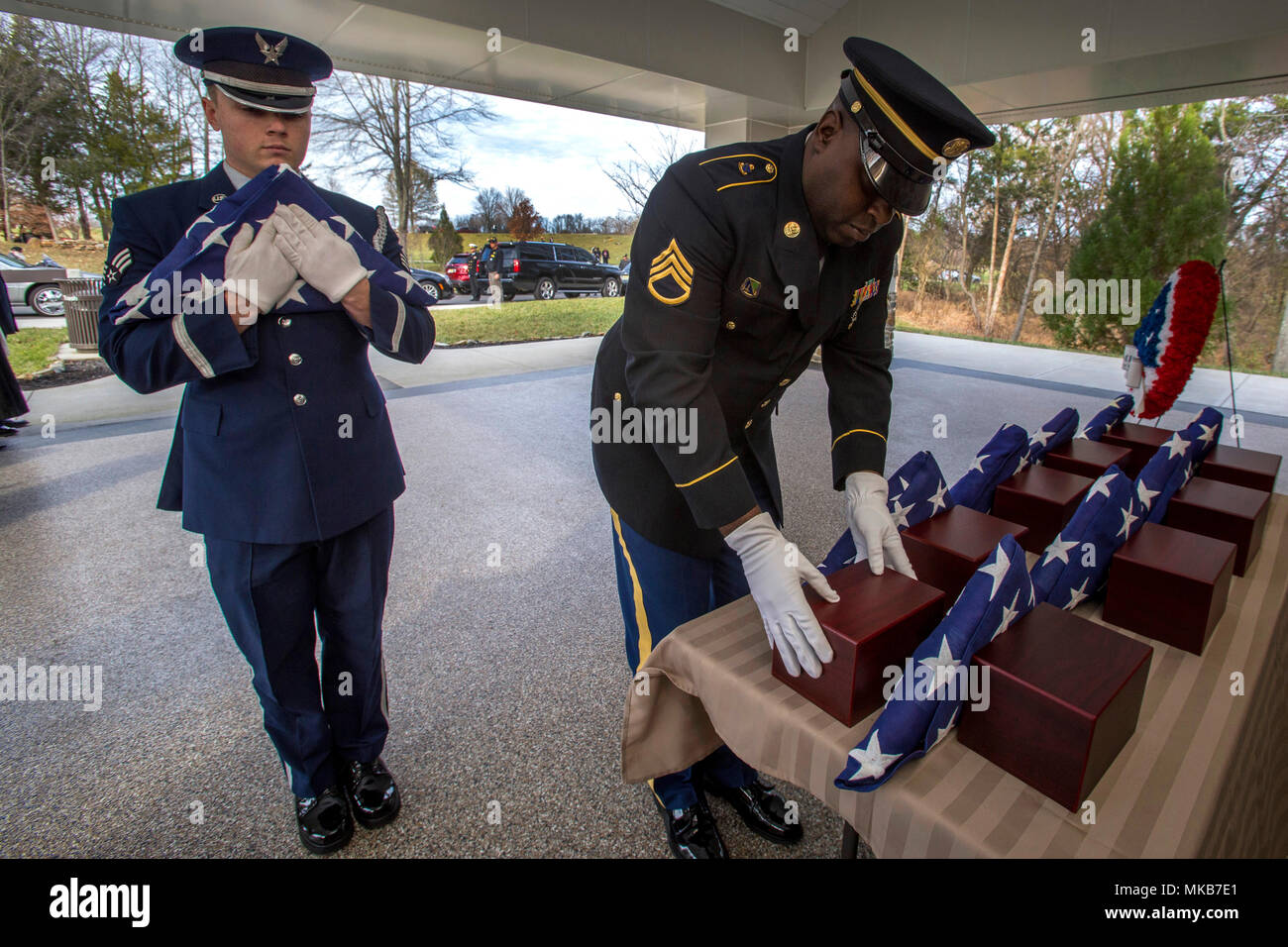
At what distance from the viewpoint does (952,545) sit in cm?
118

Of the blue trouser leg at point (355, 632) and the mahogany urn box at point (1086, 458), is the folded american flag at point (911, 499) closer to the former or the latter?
the mahogany urn box at point (1086, 458)

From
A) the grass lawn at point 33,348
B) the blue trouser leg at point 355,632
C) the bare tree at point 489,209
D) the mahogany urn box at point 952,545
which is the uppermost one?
the bare tree at point 489,209

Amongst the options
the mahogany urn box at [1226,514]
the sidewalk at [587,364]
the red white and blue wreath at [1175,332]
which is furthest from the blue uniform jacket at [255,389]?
the sidewalk at [587,364]

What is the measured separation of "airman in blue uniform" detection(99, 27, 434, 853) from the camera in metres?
1.16

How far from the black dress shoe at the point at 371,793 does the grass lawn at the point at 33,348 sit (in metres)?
6.13

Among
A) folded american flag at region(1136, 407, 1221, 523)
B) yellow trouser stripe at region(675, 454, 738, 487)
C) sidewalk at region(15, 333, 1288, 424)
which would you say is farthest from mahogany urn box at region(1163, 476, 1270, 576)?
sidewalk at region(15, 333, 1288, 424)

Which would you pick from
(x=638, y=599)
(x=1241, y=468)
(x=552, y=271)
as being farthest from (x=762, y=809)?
(x=552, y=271)

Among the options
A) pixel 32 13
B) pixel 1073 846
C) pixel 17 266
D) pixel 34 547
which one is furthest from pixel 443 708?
pixel 17 266

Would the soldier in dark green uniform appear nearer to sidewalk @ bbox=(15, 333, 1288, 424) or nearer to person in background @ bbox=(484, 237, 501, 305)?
sidewalk @ bbox=(15, 333, 1288, 424)

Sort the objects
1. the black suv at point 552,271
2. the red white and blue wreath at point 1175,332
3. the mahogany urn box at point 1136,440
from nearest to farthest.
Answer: the mahogany urn box at point 1136,440 → the red white and blue wreath at point 1175,332 → the black suv at point 552,271

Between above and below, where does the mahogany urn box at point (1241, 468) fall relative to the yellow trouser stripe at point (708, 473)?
below

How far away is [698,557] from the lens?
1327 millimetres

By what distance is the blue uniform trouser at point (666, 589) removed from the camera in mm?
1317

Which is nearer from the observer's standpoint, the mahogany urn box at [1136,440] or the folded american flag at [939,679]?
the folded american flag at [939,679]
